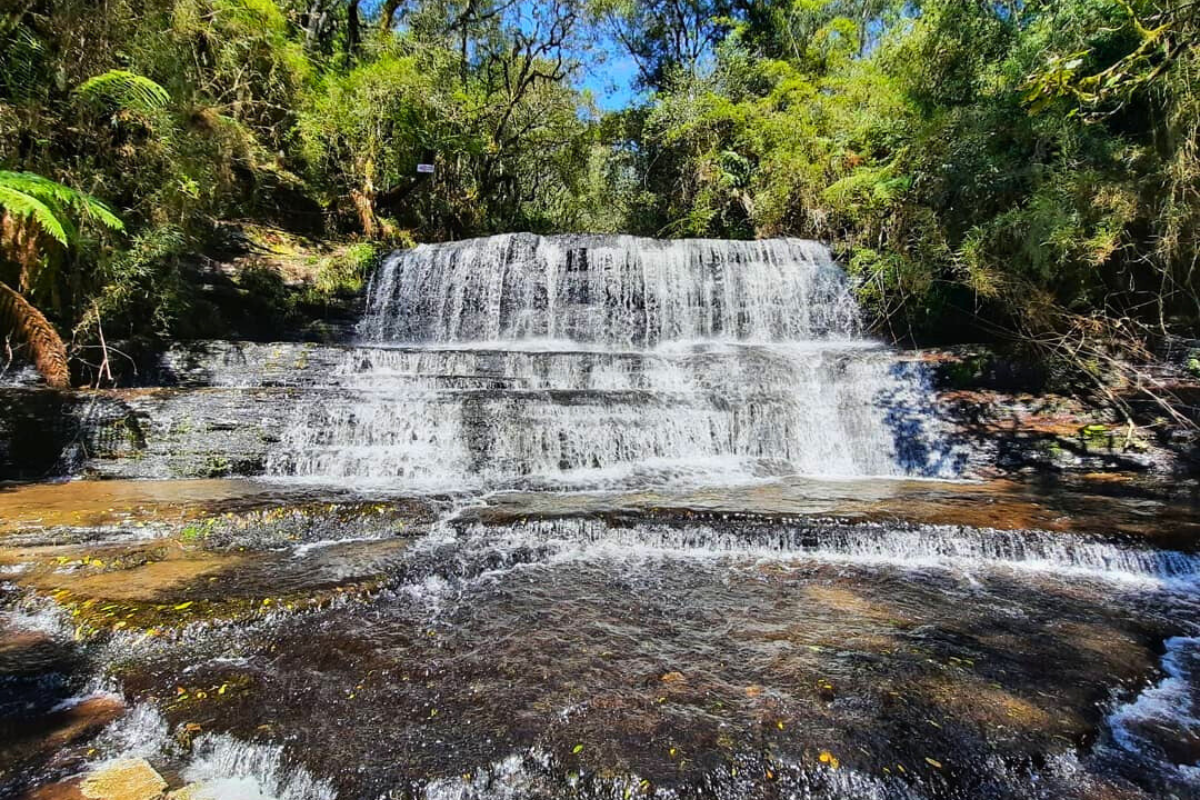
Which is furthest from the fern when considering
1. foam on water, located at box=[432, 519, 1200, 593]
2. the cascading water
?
foam on water, located at box=[432, 519, 1200, 593]

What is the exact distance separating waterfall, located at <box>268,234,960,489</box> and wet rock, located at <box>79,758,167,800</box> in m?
4.19

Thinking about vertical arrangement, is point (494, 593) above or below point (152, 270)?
below

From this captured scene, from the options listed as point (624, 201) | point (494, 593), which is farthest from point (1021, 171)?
point (624, 201)

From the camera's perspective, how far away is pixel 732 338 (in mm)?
11047

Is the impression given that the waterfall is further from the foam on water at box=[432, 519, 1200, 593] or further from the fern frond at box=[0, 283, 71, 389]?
the fern frond at box=[0, 283, 71, 389]

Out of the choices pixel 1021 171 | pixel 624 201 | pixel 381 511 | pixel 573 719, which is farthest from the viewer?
pixel 624 201

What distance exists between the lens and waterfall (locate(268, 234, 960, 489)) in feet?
22.2

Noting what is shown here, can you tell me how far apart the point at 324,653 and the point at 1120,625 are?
179 inches

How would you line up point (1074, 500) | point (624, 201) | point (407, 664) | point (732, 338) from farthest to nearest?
1. point (624, 201)
2. point (732, 338)
3. point (1074, 500)
4. point (407, 664)

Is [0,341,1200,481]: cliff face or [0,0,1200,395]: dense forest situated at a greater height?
[0,0,1200,395]: dense forest

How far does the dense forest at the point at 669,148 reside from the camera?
6.25 metres

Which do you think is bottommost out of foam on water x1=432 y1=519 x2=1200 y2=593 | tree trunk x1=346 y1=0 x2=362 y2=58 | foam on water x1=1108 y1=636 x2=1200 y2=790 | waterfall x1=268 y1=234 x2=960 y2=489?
foam on water x1=1108 y1=636 x2=1200 y2=790

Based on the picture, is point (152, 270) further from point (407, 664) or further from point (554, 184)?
point (554, 184)

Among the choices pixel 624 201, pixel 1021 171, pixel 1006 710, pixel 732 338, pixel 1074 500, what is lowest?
pixel 1006 710
